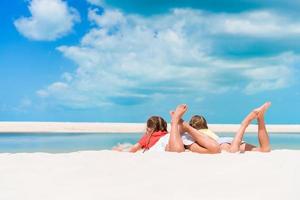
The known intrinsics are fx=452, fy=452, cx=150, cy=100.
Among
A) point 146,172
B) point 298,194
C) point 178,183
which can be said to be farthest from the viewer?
point 146,172

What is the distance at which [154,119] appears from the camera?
22.3 ft

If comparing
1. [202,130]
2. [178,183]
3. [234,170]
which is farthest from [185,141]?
[178,183]

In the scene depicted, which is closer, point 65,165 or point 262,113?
point 65,165

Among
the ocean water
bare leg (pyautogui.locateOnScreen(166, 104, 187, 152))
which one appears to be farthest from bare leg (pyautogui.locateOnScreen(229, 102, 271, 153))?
the ocean water

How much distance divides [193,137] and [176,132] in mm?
275

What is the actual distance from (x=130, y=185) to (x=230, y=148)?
108 inches

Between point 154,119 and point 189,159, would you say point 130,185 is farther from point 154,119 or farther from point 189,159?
point 154,119

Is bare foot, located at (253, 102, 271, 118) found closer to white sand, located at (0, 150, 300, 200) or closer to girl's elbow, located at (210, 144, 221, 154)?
girl's elbow, located at (210, 144, 221, 154)

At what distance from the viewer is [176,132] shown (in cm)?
599

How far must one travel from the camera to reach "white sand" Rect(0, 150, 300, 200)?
3635mm

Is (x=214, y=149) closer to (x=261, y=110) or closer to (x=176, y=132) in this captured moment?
(x=176, y=132)

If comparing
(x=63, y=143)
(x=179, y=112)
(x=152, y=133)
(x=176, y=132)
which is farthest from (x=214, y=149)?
(x=63, y=143)

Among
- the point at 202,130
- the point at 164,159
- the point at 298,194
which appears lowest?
the point at 298,194

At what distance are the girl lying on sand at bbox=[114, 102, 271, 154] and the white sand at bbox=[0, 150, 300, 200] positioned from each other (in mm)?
585
